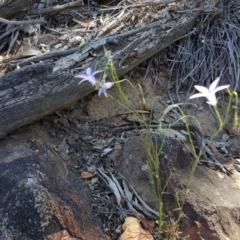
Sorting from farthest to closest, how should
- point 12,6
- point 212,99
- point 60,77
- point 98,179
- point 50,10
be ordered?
point 50,10 → point 12,6 → point 60,77 → point 98,179 → point 212,99

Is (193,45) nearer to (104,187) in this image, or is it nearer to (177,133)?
(177,133)

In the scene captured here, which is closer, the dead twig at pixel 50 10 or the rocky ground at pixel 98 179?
the rocky ground at pixel 98 179

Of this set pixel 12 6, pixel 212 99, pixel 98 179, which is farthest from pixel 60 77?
pixel 212 99

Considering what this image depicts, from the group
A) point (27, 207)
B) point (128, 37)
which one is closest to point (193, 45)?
point (128, 37)

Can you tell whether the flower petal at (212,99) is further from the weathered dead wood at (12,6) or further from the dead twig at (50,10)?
the dead twig at (50,10)

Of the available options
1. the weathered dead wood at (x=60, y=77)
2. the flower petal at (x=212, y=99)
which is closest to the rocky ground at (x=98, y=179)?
the weathered dead wood at (x=60, y=77)

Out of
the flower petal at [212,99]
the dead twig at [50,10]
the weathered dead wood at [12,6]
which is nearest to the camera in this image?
the flower petal at [212,99]

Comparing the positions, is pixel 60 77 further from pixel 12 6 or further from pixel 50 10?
pixel 50 10
